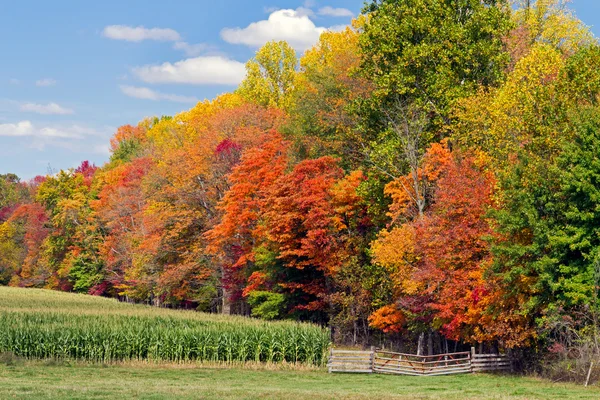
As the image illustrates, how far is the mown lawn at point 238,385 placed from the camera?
23234 millimetres

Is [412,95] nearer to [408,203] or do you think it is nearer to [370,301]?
[408,203]

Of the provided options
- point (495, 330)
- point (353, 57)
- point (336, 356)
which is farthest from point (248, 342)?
point (353, 57)

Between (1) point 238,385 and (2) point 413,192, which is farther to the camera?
(2) point 413,192

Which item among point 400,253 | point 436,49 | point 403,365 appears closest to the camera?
point 403,365

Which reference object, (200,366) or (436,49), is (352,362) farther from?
(436,49)

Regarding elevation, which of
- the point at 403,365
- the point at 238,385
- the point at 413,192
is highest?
the point at 413,192

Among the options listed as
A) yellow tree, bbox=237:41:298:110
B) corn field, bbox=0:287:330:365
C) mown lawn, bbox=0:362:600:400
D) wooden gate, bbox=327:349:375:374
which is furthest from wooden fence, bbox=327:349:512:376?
yellow tree, bbox=237:41:298:110

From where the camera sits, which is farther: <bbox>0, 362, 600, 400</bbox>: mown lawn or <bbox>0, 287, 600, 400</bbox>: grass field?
<bbox>0, 287, 600, 400</bbox>: grass field

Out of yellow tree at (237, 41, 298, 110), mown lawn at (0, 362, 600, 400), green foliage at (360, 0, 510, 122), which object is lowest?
mown lawn at (0, 362, 600, 400)

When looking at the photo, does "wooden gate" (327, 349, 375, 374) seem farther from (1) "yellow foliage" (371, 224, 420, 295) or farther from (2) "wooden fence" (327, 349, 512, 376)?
(1) "yellow foliage" (371, 224, 420, 295)

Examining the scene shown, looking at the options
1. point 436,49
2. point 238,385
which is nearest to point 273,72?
point 436,49

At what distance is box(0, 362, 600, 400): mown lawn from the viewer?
76.2 feet

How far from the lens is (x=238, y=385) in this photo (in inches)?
1086

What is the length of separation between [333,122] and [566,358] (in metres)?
30.3
